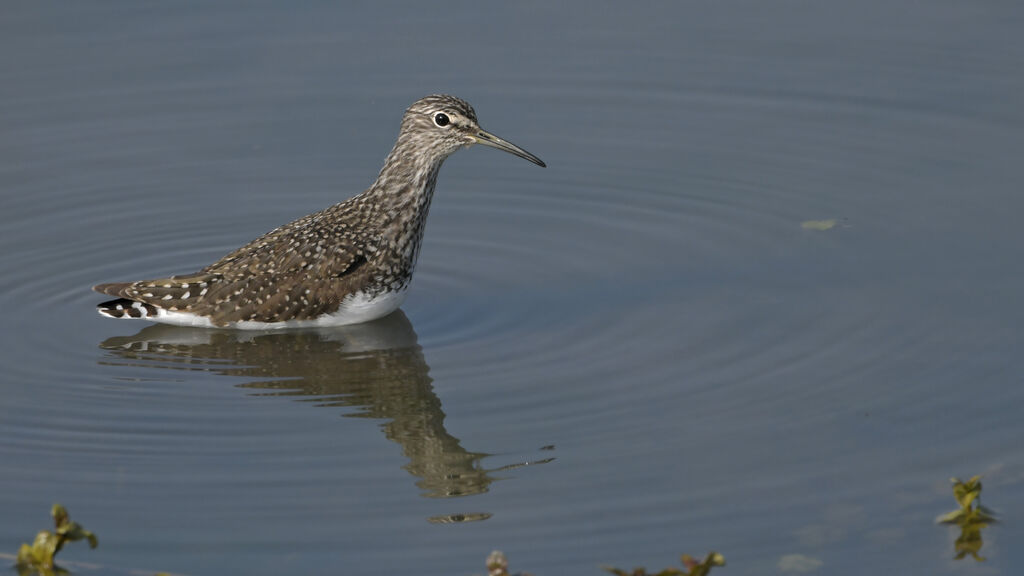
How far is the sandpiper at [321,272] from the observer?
11273mm

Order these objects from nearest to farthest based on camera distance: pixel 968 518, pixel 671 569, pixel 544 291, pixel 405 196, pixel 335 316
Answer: pixel 671 569, pixel 968 518, pixel 335 316, pixel 405 196, pixel 544 291

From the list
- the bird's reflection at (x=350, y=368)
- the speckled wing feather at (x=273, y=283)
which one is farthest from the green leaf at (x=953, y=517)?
the speckled wing feather at (x=273, y=283)

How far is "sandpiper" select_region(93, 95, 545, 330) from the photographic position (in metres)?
11.3

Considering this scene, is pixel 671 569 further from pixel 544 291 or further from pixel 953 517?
pixel 544 291

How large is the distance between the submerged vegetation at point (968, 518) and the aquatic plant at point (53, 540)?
4.25 metres

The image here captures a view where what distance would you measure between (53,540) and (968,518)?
453cm

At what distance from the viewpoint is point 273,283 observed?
1129 cm

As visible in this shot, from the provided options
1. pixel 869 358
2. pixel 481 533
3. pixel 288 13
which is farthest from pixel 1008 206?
pixel 288 13

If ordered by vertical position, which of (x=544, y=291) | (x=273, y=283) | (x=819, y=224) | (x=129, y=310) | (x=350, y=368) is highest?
(x=819, y=224)

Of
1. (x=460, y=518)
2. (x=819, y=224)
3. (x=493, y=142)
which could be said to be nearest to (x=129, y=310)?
(x=493, y=142)

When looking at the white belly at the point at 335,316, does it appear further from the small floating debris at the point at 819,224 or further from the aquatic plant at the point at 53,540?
the aquatic plant at the point at 53,540

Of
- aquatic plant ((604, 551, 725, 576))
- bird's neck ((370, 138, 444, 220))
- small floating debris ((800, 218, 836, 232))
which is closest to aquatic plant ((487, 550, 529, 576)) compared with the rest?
aquatic plant ((604, 551, 725, 576))

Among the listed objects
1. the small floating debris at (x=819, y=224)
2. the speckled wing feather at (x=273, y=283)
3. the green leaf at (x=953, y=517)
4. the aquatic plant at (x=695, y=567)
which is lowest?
the aquatic plant at (x=695, y=567)

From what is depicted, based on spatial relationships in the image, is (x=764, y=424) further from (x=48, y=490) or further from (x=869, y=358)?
(x=48, y=490)
